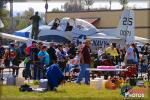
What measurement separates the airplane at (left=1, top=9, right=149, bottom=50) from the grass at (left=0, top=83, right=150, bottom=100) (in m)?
17.8

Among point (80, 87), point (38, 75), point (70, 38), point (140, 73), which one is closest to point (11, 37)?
point (70, 38)

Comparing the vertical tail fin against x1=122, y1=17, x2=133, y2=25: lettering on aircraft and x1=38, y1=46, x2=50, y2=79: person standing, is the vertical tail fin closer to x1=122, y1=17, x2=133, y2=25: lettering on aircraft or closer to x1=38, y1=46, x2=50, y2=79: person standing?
x1=122, y1=17, x2=133, y2=25: lettering on aircraft

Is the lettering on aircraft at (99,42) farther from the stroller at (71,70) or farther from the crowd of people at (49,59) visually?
the stroller at (71,70)

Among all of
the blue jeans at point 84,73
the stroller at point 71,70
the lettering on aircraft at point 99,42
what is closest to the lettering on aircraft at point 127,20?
the lettering on aircraft at point 99,42

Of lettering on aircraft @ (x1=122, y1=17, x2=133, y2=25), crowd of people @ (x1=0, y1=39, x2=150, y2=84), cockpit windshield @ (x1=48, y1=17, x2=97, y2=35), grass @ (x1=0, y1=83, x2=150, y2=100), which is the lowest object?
grass @ (x1=0, y1=83, x2=150, y2=100)

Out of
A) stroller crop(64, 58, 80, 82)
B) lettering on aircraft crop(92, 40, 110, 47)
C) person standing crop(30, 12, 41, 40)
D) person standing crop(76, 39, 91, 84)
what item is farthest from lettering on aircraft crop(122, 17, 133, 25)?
person standing crop(76, 39, 91, 84)

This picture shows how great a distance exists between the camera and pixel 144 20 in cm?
5725

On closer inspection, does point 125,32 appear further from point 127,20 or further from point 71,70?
point 71,70

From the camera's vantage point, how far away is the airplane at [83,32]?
34500 millimetres

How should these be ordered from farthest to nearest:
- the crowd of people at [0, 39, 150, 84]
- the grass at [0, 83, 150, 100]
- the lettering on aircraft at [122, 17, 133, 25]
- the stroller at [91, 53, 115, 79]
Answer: the lettering on aircraft at [122, 17, 133, 25] → the stroller at [91, 53, 115, 79] → the crowd of people at [0, 39, 150, 84] → the grass at [0, 83, 150, 100]

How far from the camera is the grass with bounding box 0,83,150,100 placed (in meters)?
13.8

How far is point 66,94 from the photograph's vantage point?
14.8 meters

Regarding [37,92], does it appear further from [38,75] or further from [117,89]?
[38,75]

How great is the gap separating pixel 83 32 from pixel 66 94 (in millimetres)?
20280
